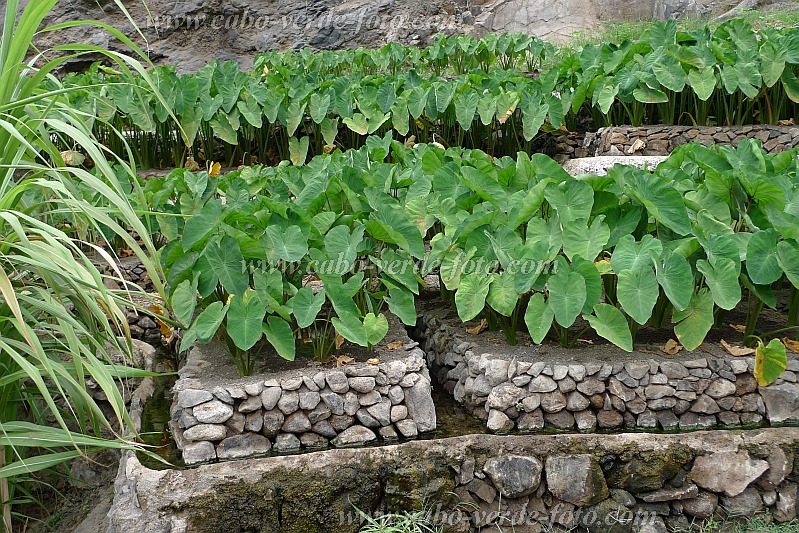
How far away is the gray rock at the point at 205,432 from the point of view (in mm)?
2822

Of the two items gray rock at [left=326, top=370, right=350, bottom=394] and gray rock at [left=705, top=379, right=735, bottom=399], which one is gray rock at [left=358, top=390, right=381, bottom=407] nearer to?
gray rock at [left=326, top=370, right=350, bottom=394]

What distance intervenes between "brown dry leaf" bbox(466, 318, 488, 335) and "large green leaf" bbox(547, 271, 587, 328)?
0.49 meters

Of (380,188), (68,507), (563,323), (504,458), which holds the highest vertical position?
(380,188)

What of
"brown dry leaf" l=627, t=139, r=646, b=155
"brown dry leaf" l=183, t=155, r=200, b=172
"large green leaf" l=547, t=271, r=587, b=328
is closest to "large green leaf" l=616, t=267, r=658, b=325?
"large green leaf" l=547, t=271, r=587, b=328

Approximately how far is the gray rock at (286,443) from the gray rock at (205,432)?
196mm

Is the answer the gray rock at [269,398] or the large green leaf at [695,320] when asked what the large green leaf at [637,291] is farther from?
the gray rock at [269,398]

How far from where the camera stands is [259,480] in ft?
8.82

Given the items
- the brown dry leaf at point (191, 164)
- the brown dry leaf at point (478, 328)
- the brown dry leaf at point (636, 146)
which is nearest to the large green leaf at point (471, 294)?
the brown dry leaf at point (478, 328)

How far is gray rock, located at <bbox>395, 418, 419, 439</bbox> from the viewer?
2977mm

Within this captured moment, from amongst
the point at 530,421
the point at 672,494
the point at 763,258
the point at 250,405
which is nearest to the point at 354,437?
the point at 250,405

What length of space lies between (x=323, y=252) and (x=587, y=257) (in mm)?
1009

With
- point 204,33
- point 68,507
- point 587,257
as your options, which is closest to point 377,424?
point 587,257

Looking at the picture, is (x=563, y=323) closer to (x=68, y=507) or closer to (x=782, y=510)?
(x=782, y=510)

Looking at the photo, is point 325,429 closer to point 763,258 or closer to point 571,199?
point 571,199
